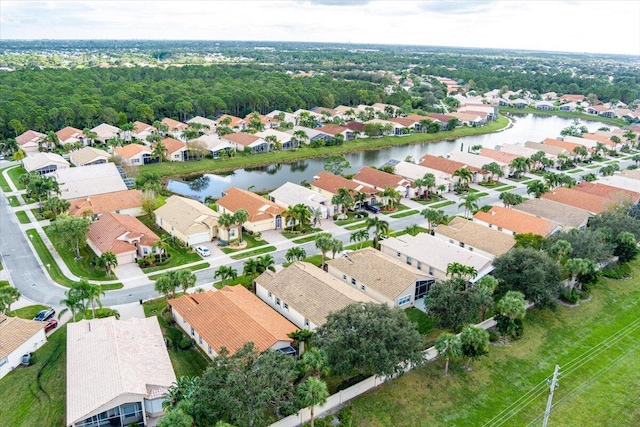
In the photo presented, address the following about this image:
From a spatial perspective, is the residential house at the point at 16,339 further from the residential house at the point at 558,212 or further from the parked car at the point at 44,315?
the residential house at the point at 558,212

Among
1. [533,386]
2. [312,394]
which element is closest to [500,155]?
[533,386]

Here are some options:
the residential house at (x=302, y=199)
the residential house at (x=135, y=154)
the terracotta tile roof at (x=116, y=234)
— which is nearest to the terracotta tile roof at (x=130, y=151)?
the residential house at (x=135, y=154)

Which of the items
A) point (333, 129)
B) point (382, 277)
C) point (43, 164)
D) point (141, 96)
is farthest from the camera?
point (141, 96)

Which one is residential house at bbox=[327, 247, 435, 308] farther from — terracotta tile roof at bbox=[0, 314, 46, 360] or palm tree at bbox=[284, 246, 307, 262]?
terracotta tile roof at bbox=[0, 314, 46, 360]

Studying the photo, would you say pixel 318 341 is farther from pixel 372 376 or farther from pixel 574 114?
pixel 574 114

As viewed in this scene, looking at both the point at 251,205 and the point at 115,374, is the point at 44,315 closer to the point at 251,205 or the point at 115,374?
the point at 115,374

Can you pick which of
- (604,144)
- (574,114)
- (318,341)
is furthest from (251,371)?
(574,114)
